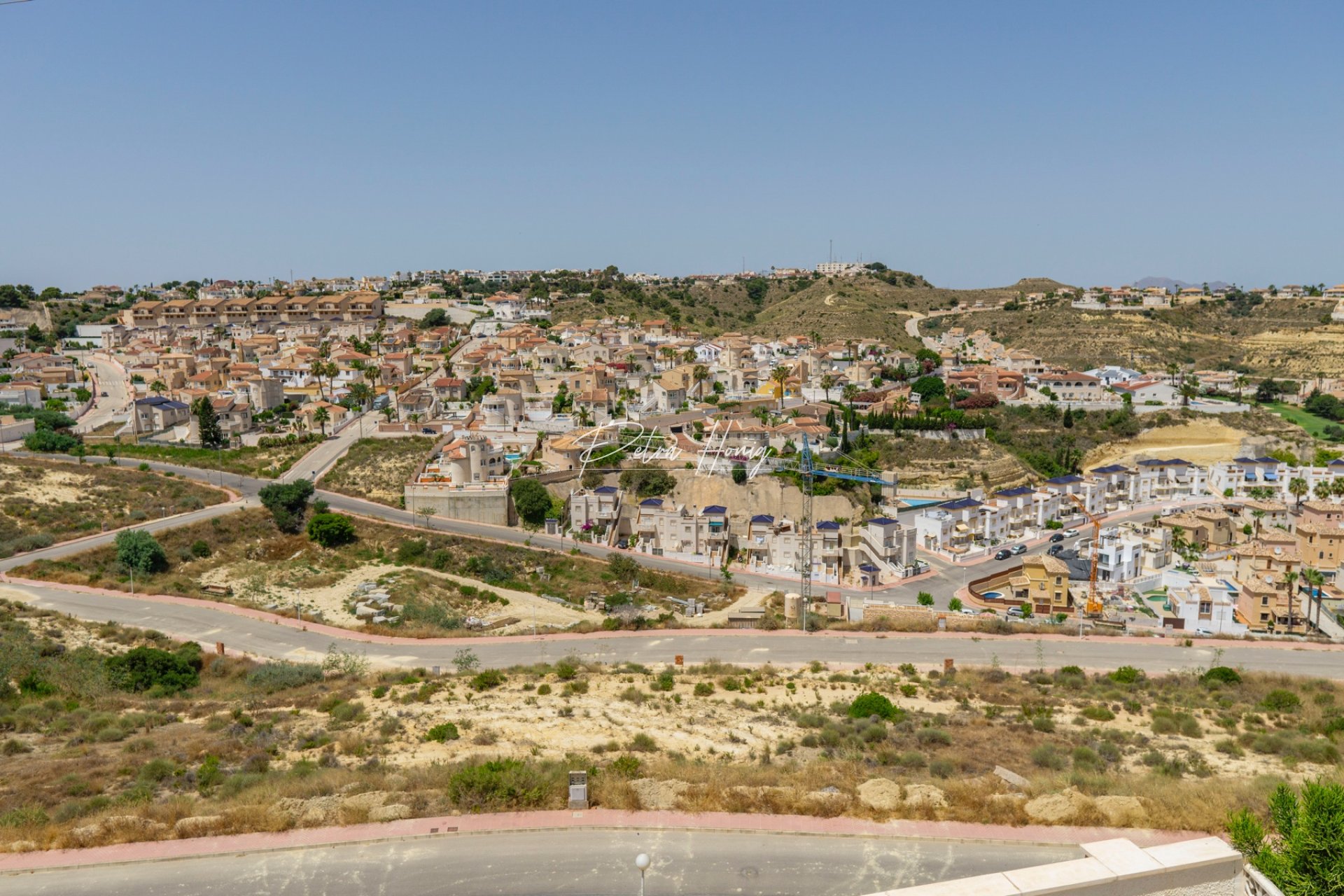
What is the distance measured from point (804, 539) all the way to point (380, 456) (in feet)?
78.4

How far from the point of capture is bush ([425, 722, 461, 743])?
45.4 feet

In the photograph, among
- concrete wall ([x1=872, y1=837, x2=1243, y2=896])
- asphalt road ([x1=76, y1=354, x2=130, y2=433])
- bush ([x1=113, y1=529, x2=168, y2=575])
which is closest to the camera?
concrete wall ([x1=872, y1=837, x2=1243, y2=896])

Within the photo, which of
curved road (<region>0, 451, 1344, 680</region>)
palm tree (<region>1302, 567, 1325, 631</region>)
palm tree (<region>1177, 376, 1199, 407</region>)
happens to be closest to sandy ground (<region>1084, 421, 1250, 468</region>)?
palm tree (<region>1177, 376, 1199, 407</region>)

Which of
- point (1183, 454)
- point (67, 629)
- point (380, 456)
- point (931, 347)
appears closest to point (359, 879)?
point (67, 629)

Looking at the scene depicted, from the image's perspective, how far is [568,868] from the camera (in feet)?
31.2

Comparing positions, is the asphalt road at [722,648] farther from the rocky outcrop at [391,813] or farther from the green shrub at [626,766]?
the rocky outcrop at [391,813]

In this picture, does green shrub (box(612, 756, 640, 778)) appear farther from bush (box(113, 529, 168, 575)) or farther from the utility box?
bush (box(113, 529, 168, 575))

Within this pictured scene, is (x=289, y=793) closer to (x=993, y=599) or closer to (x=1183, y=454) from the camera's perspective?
(x=993, y=599)

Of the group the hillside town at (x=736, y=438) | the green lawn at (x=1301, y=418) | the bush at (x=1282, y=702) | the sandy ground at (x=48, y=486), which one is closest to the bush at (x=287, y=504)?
the hillside town at (x=736, y=438)

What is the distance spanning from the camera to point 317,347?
74.6 m

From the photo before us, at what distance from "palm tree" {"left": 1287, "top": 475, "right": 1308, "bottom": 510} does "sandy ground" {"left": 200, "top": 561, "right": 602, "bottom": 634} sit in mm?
43966

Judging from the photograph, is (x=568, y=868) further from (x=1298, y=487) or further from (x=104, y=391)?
(x=104, y=391)

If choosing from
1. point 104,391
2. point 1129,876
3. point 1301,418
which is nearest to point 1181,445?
point 1301,418

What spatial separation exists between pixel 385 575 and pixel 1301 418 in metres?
71.0
